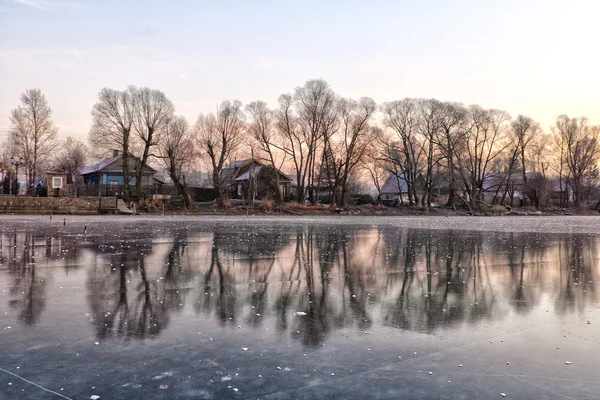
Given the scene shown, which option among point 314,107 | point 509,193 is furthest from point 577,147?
point 314,107

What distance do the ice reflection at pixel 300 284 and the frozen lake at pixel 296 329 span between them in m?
0.06

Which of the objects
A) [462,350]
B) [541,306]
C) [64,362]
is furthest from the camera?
[541,306]

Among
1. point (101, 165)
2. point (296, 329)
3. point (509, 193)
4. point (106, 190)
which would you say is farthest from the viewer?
point (509, 193)

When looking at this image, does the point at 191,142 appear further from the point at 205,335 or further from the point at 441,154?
the point at 205,335

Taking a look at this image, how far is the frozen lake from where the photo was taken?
4832 mm

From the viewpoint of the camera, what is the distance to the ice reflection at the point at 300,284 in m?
7.54

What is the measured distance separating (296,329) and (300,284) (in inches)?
143

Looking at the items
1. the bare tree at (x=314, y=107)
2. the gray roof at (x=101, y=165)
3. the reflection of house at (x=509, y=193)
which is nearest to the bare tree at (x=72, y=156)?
the gray roof at (x=101, y=165)

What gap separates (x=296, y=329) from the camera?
6.89m

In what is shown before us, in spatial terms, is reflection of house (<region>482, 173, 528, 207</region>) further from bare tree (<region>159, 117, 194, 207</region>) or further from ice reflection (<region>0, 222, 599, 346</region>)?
ice reflection (<region>0, 222, 599, 346</region>)

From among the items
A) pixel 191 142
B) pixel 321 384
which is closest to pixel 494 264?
pixel 321 384

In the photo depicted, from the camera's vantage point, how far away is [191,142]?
207ft

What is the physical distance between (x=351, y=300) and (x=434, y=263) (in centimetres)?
614

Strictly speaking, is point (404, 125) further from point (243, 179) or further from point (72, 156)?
point (72, 156)
